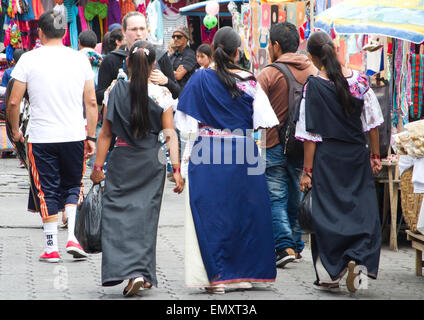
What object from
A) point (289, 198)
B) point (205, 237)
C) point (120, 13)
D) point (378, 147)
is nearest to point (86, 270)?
point (205, 237)

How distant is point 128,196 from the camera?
6.16 m

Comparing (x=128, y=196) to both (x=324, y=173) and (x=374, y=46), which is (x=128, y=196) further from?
(x=374, y=46)

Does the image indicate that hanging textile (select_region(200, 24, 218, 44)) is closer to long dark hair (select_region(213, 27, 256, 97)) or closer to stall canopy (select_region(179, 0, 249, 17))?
stall canopy (select_region(179, 0, 249, 17))

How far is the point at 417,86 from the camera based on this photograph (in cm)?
878

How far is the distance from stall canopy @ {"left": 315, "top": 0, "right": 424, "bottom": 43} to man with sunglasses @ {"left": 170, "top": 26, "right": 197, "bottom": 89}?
478cm

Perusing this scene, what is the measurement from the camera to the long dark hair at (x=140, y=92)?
608cm

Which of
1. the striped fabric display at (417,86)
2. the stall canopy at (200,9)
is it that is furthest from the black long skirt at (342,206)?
the stall canopy at (200,9)

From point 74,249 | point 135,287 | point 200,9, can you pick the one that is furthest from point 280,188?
point 200,9

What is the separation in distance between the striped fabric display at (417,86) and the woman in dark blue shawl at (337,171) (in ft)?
8.45

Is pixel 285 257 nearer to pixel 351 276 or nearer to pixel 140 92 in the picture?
pixel 351 276

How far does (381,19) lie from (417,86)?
1.43 metres

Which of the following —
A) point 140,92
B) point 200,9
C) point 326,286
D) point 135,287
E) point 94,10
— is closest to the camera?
point 135,287

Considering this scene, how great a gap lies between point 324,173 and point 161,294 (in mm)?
1438

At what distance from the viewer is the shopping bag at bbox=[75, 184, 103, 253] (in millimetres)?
6430
